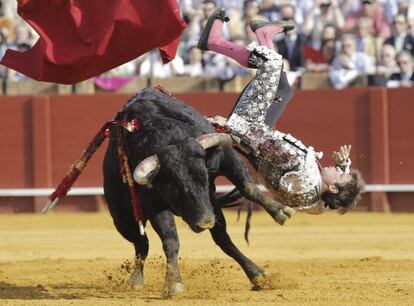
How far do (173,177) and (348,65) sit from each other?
246 inches

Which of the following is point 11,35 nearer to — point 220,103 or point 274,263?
→ point 220,103

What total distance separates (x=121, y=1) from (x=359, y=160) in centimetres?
561

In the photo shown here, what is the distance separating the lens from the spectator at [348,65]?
40.4 ft

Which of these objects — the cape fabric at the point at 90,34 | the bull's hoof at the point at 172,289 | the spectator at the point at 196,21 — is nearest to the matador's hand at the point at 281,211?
the bull's hoof at the point at 172,289

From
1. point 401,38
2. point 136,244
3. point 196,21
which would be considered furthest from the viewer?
point 196,21

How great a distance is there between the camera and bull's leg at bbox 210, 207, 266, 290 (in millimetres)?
7309

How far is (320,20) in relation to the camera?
41.5 feet

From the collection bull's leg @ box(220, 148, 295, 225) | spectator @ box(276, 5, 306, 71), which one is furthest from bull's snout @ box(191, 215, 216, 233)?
spectator @ box(276, 5, 306, 71)

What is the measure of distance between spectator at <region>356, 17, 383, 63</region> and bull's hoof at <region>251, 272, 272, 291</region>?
18.3 ft

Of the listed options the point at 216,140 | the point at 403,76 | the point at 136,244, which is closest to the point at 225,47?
the point at 216,140

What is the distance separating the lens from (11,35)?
43.1ft

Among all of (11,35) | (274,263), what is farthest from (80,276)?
(11,35)

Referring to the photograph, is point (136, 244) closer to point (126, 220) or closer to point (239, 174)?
point (126, 220)

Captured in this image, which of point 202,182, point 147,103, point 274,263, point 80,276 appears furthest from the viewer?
point 274,263
